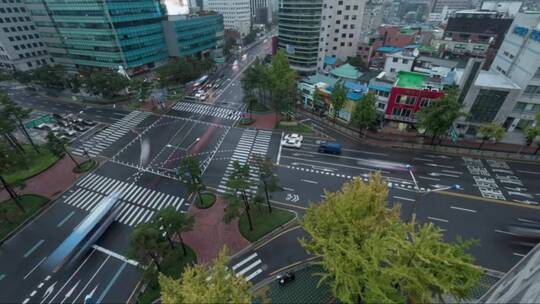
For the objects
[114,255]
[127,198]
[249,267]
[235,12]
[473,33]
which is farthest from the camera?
[235,12]

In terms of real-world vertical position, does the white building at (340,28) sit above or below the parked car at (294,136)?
above

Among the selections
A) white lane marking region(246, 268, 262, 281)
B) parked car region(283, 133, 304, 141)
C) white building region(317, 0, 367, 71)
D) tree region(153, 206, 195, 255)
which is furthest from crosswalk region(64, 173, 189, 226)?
white building region(317, 0, 367, 71)

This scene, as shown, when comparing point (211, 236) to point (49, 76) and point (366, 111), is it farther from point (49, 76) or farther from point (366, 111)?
point (49, 76)

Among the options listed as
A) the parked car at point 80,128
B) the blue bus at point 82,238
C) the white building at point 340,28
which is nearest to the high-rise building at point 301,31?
the white building at point 340,28

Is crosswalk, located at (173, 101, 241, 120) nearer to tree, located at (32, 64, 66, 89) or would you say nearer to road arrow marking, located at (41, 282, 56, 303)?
tree, located at (32, 64, 66, 89)

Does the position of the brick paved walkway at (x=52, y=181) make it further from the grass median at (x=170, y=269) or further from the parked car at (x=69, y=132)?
the grass median at (x=170, y=269)

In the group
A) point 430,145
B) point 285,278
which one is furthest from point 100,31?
point 430,145
